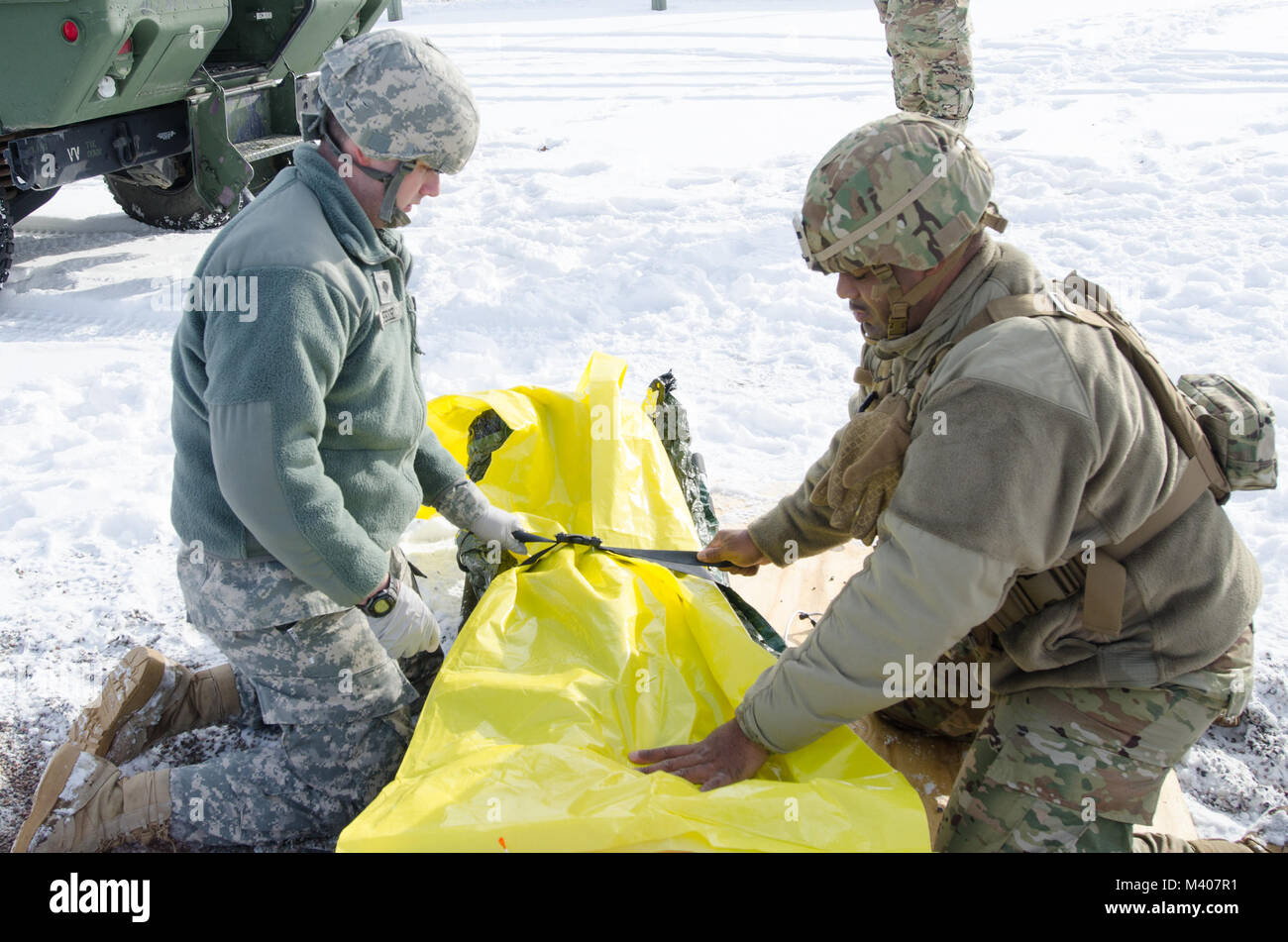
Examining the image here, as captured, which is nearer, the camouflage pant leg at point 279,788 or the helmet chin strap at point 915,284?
the helmet chin strap at point 915,284

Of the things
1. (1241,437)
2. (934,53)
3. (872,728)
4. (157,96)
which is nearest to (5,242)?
(157,96)

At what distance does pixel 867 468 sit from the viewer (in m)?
2.11

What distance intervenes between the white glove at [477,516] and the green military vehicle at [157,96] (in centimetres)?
193

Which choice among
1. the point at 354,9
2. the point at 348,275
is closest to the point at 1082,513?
the point at 348,275

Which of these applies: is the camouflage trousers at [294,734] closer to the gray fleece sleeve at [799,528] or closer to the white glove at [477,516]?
the white glove at [477,516]

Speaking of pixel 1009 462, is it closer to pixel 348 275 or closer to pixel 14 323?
pixel 348 275

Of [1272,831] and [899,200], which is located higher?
[899,200]

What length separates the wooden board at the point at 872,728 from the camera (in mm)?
2545

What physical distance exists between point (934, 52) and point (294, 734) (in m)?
6.03

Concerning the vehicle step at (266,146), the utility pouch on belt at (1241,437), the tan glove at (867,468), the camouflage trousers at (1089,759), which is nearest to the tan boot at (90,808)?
the tan glove at (867,468)

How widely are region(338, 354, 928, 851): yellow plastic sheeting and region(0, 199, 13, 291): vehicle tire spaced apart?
3.89 meters

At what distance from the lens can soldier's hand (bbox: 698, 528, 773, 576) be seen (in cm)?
276

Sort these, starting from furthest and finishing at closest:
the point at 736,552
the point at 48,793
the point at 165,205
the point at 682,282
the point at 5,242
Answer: the point at 165,205, the point at 682,282, the point at 5,242, the point at 736,552, the point at 48,793

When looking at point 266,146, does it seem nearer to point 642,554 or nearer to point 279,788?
point 642,554
